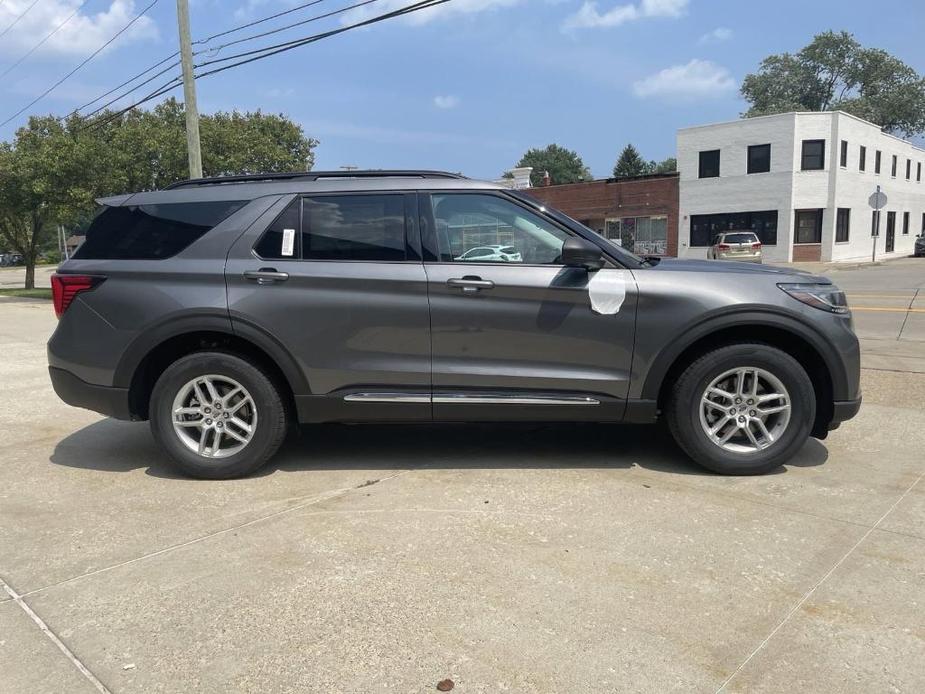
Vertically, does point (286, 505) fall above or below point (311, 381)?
below

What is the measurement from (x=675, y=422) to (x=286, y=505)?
2.36 metres

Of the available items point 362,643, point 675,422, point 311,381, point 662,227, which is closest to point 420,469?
point 311,381

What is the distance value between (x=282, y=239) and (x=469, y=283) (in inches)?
48.0

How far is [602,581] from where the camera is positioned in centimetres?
316

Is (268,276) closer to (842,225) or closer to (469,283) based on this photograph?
(469,283)

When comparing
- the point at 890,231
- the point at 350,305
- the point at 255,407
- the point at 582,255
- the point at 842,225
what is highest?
the point at 842,225

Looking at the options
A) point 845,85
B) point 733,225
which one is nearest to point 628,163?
point 845,85

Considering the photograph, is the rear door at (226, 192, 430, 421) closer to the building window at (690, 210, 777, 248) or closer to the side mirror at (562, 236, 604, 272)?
the side mirror at (562, 236, 604, 272)

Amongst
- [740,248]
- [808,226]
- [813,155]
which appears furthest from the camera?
[808,226]

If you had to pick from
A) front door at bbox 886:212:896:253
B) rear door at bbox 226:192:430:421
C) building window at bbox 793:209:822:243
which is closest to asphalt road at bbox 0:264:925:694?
rear door at bbox 226:192:430:421

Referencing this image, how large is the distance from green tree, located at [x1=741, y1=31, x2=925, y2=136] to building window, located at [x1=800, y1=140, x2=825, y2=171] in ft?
117

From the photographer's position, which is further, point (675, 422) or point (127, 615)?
point (675, 422)

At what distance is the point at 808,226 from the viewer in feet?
115

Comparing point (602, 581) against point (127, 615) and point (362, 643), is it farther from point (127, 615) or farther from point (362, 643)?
point (127, 615)
